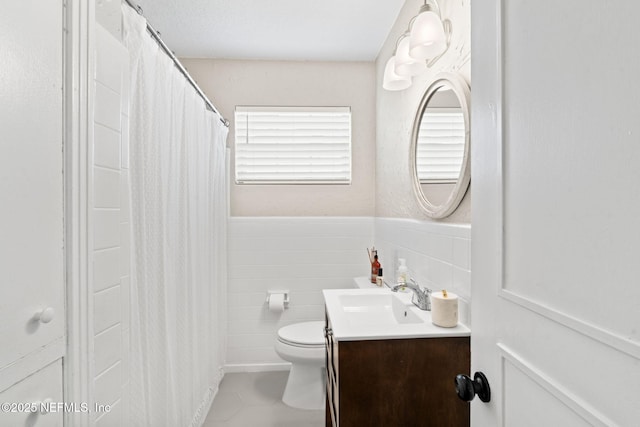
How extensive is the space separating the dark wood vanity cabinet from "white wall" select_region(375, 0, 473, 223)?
0.54 metres

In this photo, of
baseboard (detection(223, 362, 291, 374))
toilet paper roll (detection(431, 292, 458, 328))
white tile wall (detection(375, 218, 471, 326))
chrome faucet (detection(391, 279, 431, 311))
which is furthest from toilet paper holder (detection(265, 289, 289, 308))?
toilet paper roll (detection(431, 292, 458, 328))

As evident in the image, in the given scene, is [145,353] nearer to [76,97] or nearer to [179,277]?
[179,277]

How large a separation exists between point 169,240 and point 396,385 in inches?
43.0

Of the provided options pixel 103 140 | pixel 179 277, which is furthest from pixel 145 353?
pixel 103 140

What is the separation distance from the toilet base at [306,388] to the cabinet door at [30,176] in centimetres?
166

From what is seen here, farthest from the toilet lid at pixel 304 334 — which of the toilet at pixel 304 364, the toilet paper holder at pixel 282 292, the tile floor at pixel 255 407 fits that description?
the tile floor at pixel 255 407

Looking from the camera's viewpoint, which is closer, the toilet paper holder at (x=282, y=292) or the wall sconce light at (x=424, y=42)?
the wall sconce light at (x=424, y=42)

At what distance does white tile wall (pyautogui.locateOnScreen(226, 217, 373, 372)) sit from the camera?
258cm

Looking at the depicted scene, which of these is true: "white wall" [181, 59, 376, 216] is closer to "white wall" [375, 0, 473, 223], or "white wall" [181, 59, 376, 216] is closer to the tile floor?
"white wall" [375, 0, 473, 223]

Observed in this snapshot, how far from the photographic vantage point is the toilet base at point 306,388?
207 cm

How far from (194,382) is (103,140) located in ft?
4.76

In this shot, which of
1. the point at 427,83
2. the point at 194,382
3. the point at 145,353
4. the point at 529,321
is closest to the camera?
the point at 529,321

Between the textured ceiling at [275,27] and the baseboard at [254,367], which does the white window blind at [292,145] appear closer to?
the textured ceiling at [275,27]

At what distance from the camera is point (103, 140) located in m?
0.85
